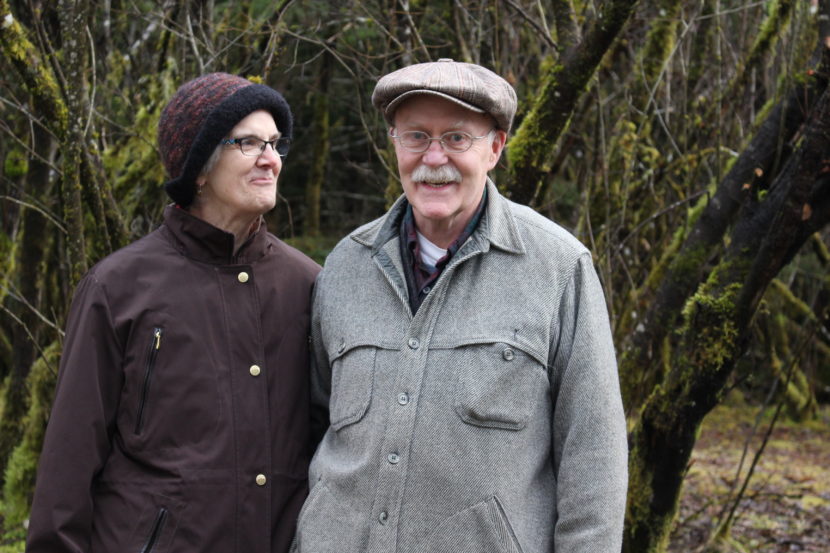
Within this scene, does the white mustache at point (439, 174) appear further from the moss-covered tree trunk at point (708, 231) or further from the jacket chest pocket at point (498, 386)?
the moss-covered tree trunk at point (708, 231)

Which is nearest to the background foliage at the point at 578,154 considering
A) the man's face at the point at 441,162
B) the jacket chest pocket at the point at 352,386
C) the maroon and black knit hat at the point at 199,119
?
the maroon and black knit hat at the point at 199,119

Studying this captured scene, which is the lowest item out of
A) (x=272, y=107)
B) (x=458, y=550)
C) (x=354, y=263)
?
(x=458, y=550)

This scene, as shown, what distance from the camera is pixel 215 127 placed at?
8.74ft

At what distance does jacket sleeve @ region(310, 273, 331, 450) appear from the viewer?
281 centimetres

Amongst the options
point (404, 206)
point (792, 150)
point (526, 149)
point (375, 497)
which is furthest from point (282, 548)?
point (792, 150)

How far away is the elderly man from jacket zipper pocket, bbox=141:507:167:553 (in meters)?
0.38

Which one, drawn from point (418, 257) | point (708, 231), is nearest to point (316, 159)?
point (708, 231)

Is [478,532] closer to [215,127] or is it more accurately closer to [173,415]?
[173,415]

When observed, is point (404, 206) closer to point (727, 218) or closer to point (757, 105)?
point (727, 218)

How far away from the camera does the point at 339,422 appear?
254 centimetres

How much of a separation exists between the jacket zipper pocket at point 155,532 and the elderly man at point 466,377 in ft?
1.25

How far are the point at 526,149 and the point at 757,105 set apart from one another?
5037 mm

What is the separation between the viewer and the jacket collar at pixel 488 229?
250cm

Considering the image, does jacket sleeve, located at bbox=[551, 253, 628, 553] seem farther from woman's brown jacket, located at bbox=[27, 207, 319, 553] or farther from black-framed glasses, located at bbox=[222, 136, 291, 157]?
black-framed glasses, located at bbox=[222, 136, 291, 157]
